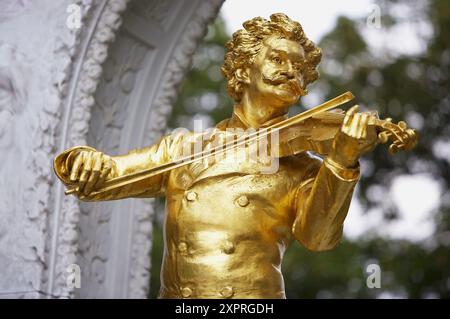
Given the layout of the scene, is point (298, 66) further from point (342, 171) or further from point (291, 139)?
point (342, 171)

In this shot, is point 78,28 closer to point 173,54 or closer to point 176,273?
point 173,54

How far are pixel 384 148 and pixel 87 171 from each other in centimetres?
635

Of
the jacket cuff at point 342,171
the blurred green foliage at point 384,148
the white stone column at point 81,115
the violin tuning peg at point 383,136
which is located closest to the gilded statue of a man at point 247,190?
the jacket cuff at point 342,171

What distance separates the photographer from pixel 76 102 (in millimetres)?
5277

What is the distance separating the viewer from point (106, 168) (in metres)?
4.21

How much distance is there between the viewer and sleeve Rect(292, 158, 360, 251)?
156 inches

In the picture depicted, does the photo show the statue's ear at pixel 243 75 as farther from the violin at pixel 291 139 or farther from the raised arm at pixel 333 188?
the raised arm at pixel 333 188

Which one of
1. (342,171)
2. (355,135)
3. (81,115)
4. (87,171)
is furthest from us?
(81,115)

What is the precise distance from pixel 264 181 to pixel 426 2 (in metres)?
6.69

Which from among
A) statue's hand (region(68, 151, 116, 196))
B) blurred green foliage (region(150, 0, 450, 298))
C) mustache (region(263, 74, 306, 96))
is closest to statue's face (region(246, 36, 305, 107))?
mustache (region(263, 74, 306, 96))

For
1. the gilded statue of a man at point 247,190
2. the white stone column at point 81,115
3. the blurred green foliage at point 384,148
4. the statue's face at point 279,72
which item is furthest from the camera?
the blurred green foliage at point 384,148

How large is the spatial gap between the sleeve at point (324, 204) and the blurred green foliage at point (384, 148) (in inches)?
226

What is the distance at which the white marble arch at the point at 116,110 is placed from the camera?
5.21 m

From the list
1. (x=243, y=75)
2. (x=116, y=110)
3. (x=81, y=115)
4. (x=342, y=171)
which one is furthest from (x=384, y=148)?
(x=342, y=171)
